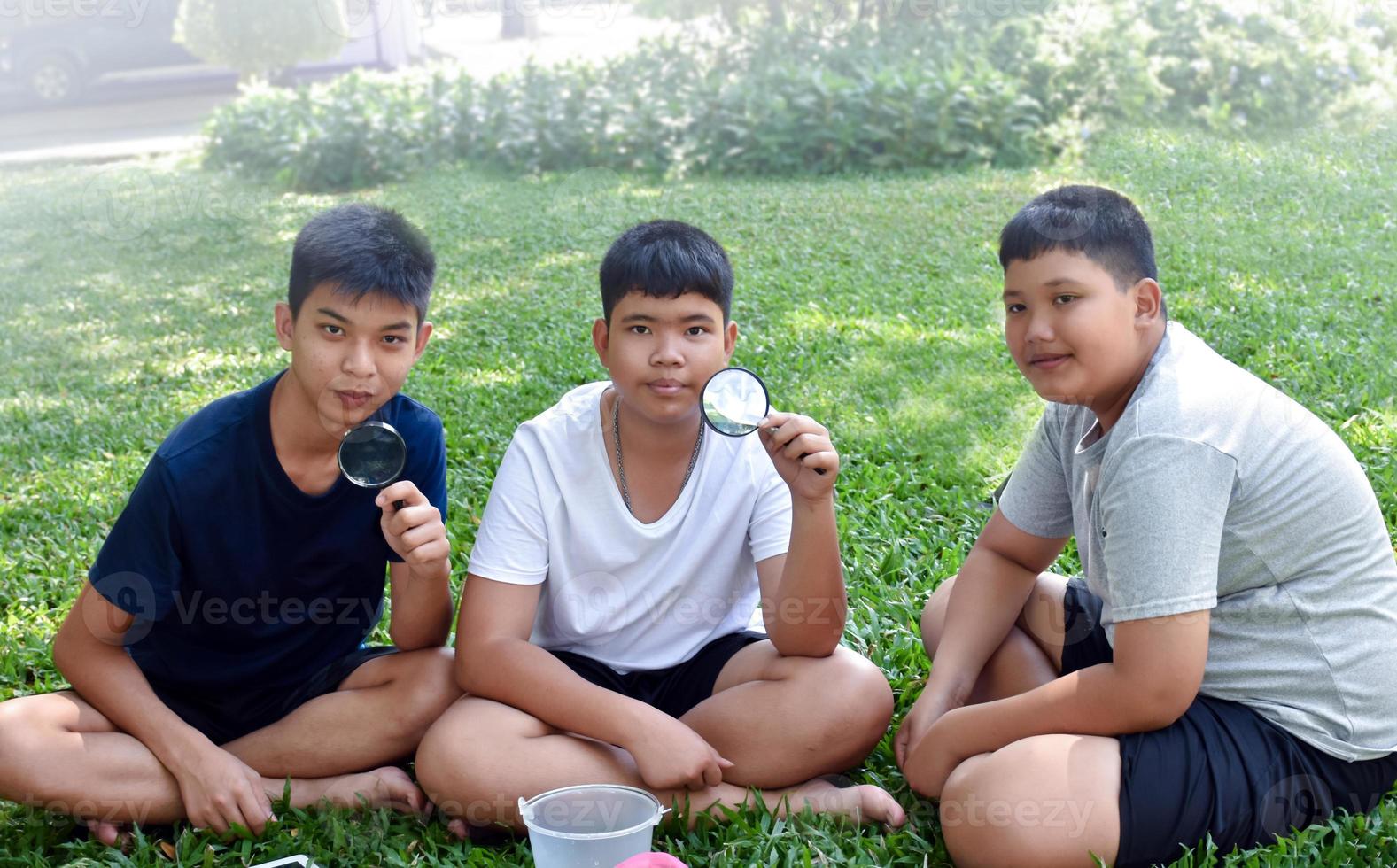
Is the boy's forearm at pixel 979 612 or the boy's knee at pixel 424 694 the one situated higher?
the boy's forearm at pixel 979 612

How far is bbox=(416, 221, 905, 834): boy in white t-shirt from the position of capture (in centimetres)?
278

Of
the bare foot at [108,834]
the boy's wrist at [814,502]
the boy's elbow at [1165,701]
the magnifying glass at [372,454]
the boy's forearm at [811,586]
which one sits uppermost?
the magnifying glass at [372,454]

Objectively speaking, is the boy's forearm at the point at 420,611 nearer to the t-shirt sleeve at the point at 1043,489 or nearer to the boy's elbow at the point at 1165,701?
the t-shirt sleeve at the point at 1043,489

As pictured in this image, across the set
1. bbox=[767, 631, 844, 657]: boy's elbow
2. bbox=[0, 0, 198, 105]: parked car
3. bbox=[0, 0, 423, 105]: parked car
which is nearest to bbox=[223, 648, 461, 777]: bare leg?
bbox=[767, 631, 844, 657]: boy's elbow

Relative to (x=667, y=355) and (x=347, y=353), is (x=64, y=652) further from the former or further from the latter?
(x=667, y=355)

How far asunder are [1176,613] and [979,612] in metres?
0.71

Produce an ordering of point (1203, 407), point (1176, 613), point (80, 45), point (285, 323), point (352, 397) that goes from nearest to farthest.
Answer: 1. point (1176, 613)
2. point (1203, 407)
3. point (352, 397)
4. point (285, 323)
5. point (80, 45)

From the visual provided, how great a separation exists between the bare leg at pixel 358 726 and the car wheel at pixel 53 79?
16.1 metres

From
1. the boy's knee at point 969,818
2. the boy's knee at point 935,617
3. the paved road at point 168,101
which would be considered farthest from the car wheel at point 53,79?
the boy's knee at point 969,818

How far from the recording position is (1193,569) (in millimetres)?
2416

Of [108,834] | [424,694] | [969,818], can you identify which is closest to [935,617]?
[969,818]

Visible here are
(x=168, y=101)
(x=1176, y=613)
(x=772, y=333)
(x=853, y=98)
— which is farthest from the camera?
(x=168, y=101)

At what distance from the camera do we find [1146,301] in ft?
8.66

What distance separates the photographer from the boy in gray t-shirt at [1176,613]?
2453 millimetres
